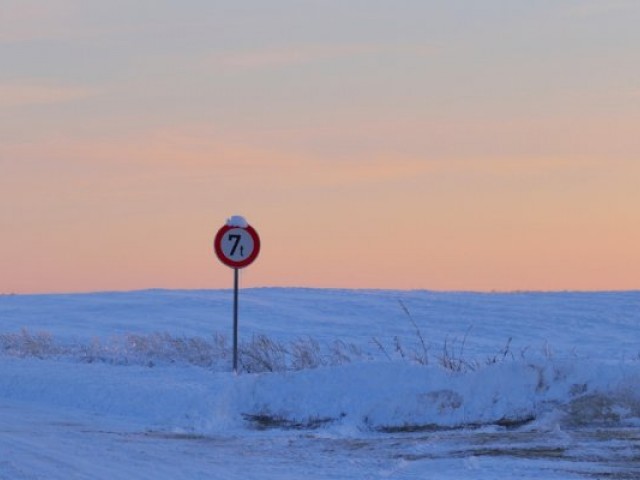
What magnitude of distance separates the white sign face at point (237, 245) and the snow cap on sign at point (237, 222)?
0.09m

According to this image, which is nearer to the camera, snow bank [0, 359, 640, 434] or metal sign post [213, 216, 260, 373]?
snow bank [0, 359, 640, 434]

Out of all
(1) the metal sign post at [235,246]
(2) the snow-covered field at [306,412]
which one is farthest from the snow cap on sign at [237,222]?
(2) the snow-covered field at [306,412]

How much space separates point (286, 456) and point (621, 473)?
10.9ft

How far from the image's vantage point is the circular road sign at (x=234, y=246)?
71.4 ft

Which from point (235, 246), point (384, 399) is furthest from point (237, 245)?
point (384, 399)

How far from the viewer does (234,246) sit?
21797 millimetres

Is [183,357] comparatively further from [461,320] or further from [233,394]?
[461,320]

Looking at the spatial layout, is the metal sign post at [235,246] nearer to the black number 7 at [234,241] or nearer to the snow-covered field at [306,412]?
the black number 7 at [234,241]

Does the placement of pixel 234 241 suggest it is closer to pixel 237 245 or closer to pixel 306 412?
pixel 237 245

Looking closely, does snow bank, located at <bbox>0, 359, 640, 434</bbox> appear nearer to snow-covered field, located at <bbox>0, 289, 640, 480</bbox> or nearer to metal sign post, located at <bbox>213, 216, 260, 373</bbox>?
snow-covered field, located at <bbox>0, 289, 640, 480</bbox>

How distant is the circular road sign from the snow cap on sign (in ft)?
0.14

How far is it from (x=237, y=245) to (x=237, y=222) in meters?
0.38

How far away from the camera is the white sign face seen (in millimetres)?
21750

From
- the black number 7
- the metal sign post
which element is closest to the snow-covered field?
the metal sign post
